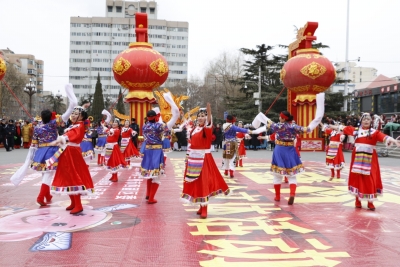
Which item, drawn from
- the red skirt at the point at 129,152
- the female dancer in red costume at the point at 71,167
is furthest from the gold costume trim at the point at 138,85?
the female dancer in red costume at the point at 71,167

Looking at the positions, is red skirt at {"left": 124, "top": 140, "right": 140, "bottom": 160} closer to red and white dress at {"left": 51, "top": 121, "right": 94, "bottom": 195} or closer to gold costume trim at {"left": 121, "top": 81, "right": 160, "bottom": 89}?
red and white dress at {"left": 51, "top": 121, "right": 94, "bottom": 195}

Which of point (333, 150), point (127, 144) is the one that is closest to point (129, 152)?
point (127, 144)

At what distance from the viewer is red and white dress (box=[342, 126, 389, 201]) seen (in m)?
6.27

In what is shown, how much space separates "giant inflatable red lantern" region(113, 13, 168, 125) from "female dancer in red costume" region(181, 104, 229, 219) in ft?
40.8

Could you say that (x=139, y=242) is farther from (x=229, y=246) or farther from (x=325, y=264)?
(x=325, y=264)

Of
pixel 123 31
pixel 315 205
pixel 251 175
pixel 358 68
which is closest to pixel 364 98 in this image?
pixel 251 175

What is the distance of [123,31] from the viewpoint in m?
82.2

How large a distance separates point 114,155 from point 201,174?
4.34 meters

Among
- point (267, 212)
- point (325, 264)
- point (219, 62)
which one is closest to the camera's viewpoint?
point (325, 264)

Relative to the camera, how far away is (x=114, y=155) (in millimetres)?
9492

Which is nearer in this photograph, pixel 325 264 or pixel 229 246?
pixel 325 264

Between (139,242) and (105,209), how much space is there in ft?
6.51

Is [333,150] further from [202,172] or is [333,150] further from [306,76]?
[306,76]

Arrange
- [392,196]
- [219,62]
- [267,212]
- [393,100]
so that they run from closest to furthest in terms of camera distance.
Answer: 1. [267,212]
2. [392,196]
3. [393,100]
4. [219,62]
